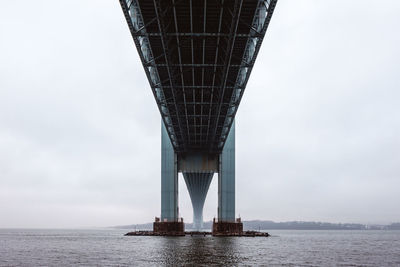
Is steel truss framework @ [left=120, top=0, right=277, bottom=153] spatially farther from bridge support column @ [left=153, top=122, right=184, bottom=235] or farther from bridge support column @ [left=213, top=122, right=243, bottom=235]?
bridge support column @ [left=213, top=122, right=243, bottom=235]

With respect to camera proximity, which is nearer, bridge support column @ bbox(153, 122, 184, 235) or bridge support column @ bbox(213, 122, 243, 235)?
bridge support column @ bbox(153, 122, 184, 235)

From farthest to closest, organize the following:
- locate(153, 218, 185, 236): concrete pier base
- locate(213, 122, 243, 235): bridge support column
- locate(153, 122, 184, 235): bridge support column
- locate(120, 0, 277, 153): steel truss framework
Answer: locate(153, 218, 185, 236): concrete pier base
locate(213, 122, 243, 235): bridge support column
locate(153, 122, 184, 235): bridge support column
locate(120, 0, 277, 153): steel truss framework

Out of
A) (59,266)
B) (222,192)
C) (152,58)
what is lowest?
(59,266)

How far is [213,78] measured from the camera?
42062mm

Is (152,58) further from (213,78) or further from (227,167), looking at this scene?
(227,167)

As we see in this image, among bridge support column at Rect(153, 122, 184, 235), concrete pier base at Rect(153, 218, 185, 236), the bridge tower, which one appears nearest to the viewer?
bridge support column at Rect(153, 122, 184, 235)

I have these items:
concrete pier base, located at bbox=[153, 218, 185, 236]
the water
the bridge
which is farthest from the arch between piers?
the water

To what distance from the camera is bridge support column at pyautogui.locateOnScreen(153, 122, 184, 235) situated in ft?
247

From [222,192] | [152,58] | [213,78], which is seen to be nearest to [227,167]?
[222,192]

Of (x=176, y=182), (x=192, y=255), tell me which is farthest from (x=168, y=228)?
(x=192, y=255)

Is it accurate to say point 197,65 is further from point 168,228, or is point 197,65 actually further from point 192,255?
point 168,228

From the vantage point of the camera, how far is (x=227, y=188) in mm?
75938

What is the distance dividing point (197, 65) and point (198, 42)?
290cm

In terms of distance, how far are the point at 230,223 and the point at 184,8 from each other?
51.6 m
